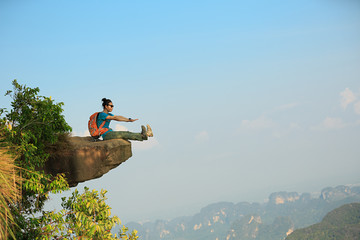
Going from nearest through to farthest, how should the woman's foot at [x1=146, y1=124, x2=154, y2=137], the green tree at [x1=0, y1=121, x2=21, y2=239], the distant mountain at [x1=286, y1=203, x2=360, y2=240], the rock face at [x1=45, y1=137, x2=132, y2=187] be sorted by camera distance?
the green tree at [x1=0, y1=121, x2=21, y2=239], the rock face at [x1=45, y1=137, x2=132, y2=187], the woman's foot at [x1=146, y1=124, x2=154, y2=137], the distant mountain at [x1=286, y1=203, x2=360, y2=240]

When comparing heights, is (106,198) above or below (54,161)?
below

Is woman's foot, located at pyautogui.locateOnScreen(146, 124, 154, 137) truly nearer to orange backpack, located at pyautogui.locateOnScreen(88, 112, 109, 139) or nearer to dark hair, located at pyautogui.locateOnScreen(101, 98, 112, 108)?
orange backpack, located at pyautogui.locateOnScreen(88, 112, 109, 139)

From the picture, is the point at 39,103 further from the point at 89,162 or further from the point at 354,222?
the point at 354,222

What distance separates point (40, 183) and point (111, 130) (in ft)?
10.1

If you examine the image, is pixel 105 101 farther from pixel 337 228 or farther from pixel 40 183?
pixel 337 228

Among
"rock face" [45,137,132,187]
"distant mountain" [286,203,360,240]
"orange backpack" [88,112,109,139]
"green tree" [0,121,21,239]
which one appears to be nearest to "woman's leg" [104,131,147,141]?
"orange backpack" [88,112,109,139]

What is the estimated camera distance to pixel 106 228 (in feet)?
31.0

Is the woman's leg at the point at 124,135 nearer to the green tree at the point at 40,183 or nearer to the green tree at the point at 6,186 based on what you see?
the green tree at the point at 40,183

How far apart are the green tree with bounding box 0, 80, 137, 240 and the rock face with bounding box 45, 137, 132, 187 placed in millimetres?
288

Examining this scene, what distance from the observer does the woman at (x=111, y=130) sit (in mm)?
10844

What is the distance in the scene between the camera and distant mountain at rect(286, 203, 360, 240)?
150625mm

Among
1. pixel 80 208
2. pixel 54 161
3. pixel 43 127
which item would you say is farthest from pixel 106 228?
pixel 43 127

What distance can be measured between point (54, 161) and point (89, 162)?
0.96m

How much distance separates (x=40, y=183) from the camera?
866cm
